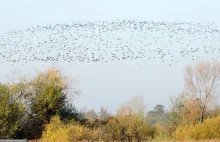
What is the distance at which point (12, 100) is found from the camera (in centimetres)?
3222

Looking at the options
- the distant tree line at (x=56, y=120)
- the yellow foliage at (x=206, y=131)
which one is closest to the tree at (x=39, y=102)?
the distant tree line at (x=56, y=120)

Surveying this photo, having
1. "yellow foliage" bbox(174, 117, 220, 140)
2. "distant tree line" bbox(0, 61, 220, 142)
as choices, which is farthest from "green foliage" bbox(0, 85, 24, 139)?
"yellow foliage" bbox(174, 117, 220, 140)

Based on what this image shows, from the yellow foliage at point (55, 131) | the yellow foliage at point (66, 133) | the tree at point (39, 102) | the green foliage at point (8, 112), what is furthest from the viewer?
the tree at point (39, 102)

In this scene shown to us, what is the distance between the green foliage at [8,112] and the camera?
3067 cm

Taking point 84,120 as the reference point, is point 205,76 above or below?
above

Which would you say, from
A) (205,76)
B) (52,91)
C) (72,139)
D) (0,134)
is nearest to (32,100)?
(52,91)

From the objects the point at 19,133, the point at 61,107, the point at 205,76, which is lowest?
the point at 19,133

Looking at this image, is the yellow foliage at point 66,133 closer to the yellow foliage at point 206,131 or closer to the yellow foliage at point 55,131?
the yellow foliage at point 55,131

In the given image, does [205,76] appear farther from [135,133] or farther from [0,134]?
[0,134]

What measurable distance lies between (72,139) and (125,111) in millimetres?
11833

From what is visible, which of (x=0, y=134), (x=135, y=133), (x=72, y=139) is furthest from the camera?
(x=135, y=133)

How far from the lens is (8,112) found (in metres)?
31.0

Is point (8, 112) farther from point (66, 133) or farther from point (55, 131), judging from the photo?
point (66, 133)

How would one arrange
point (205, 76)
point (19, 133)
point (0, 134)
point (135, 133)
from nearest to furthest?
point (0, 134) < point (19, 133) < point (135, 133) < point (205, 76)
